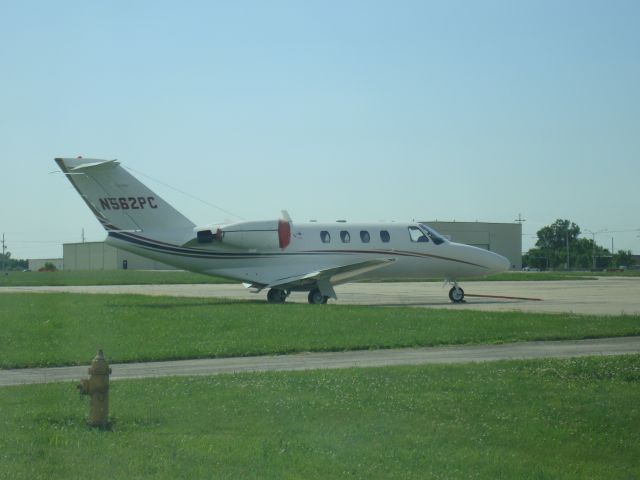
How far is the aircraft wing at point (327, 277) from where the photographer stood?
111 feet

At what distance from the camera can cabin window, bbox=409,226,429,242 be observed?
37.0 metres

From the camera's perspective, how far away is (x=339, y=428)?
1079cm

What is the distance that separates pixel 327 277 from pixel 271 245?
240cm

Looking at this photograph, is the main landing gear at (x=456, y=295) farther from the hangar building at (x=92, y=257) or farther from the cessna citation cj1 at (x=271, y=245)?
the hangar building at (x=92, y=257)

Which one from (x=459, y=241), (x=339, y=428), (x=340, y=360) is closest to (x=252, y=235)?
(x=340, y=360)

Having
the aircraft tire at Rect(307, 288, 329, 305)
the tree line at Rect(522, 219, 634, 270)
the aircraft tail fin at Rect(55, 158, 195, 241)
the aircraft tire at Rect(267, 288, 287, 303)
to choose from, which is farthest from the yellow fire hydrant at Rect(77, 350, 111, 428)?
the tree line at Rect(522, 219, 634, 270)

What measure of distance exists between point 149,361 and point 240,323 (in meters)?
6.32

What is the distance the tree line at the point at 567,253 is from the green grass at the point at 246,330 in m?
117

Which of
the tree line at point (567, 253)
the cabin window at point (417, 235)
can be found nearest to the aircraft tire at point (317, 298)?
the cabin window at point (417, 235)

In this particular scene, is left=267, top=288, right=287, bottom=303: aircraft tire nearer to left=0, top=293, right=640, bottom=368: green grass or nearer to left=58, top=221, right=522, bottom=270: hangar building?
left=0, top=293, right=640, bottom=368: green grass

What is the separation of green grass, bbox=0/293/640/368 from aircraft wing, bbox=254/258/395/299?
404 centimetres

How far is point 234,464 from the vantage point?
360 inches

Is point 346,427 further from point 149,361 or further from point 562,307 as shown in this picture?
point 562,307

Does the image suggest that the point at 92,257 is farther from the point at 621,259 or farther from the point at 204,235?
the point at 621,259
